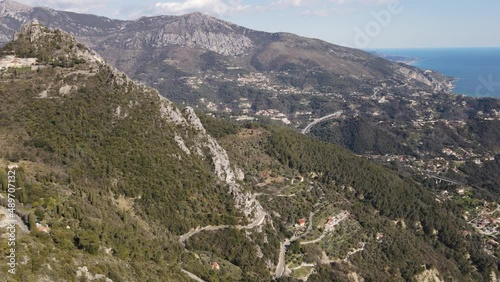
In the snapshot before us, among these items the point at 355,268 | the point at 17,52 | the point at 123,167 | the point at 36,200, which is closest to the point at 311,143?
the point at 355,268

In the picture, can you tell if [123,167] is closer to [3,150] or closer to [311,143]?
[3,150]

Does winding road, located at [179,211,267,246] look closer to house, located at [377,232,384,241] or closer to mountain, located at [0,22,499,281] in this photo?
A: mountain, located at [0,22,499,281]

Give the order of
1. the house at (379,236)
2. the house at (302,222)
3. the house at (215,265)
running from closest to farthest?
the house at (215,265), the house at (302,222), the house at (379,236)

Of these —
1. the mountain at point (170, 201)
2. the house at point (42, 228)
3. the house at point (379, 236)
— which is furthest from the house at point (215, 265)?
the house at point (379, 236)

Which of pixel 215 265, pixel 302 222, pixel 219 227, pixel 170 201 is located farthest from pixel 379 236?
pixel 170 201

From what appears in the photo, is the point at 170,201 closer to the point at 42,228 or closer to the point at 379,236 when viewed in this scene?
the point at 42,228

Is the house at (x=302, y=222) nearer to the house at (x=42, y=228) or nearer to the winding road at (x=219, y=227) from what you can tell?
the winding road at (x=219, y=227)

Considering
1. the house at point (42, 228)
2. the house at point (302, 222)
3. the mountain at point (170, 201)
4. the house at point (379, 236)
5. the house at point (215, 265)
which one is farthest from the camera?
the house at point (379, 236)

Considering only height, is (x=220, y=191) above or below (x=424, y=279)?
above
